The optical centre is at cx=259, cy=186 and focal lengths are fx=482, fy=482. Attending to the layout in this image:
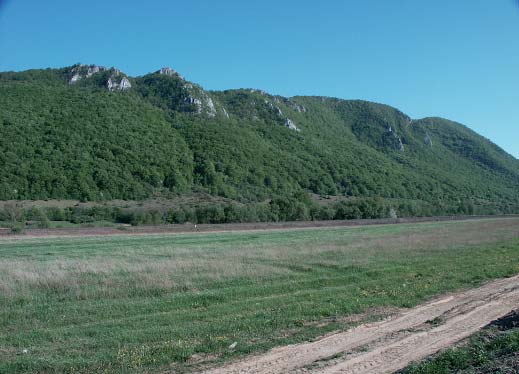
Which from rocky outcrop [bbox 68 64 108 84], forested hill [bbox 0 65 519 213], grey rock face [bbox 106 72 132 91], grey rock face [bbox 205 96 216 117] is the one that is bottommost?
forested hill [bbox 0 65 519 213]

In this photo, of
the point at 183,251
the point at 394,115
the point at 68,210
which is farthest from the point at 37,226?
the point at 394,115

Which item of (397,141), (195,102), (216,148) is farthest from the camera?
(397,141)

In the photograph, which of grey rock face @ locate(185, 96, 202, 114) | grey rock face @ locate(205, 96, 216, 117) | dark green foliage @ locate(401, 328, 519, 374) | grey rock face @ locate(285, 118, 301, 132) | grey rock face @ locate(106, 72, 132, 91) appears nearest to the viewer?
dark green foliage @ locate(401, 328, 519, 374)

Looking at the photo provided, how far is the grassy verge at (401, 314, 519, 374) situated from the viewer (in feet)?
24.1

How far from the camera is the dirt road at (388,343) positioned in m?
8.17

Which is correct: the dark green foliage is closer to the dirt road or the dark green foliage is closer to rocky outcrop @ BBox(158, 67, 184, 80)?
the dirt road

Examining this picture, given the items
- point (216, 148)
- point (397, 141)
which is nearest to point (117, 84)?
point (216, 148)

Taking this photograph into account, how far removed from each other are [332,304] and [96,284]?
818cm

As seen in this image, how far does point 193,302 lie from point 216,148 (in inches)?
3905

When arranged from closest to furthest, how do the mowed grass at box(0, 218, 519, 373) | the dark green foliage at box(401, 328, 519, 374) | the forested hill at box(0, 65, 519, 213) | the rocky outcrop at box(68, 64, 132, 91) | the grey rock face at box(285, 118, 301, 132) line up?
1. the dark green foliage at box(401, 328, 519, 374)
2. the mowed grass at box(0, 218, 519, 373)
3. the forested hill at box(0, 65, 519, 213)
4. the rocky outcrop at box(68, 64, 132, 91)
5. the grey rock face at box(285, 118, 301, 132)

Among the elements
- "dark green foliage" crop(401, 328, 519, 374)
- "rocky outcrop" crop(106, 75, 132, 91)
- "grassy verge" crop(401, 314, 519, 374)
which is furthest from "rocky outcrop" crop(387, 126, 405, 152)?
"dark green foliage" crop(401, 328, 519, 374)

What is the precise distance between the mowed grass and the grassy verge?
288 cm

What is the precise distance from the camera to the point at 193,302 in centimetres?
1398

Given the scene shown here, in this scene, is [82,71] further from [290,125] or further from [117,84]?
[290,125]
